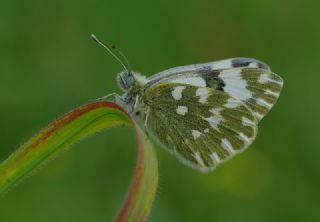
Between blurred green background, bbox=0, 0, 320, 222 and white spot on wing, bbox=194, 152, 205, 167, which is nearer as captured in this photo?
white spot on wing, bbox=194, 152, 205, 167

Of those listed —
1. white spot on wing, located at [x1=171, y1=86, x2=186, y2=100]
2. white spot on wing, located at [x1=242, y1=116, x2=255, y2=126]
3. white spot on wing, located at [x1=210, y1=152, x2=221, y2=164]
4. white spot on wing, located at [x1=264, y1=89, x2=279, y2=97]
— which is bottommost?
white spot on wing, located at [x1=210, y1=152, x2=221, y2=164]

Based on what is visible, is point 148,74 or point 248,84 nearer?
point 248,84

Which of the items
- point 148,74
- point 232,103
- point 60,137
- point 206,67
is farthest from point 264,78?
point 148,74

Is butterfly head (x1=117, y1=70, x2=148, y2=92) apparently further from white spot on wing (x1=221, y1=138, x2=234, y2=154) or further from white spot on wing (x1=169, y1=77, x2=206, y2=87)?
white spot on wing (x1=221, y1=138, x2=234, y2=154)

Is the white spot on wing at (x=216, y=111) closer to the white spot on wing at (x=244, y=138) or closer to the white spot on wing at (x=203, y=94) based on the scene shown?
the white spot on wing at (x=203, y=94)

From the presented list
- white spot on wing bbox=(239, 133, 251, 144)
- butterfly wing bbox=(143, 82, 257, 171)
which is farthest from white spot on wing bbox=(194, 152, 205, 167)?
white spot on wing bbox=(239, 133, 251, 144)

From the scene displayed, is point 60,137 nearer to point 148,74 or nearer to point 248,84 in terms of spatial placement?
point 248,84

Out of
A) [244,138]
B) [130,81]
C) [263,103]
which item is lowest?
[244,138]

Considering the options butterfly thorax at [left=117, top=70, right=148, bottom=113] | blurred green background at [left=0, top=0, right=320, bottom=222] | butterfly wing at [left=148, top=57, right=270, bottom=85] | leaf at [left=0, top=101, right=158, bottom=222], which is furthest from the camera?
blurred green background at [left=0, top=0, right=320, bottom=222]

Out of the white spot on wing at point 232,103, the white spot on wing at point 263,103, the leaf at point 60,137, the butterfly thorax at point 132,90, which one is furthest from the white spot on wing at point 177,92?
the leaf at point 60,137
